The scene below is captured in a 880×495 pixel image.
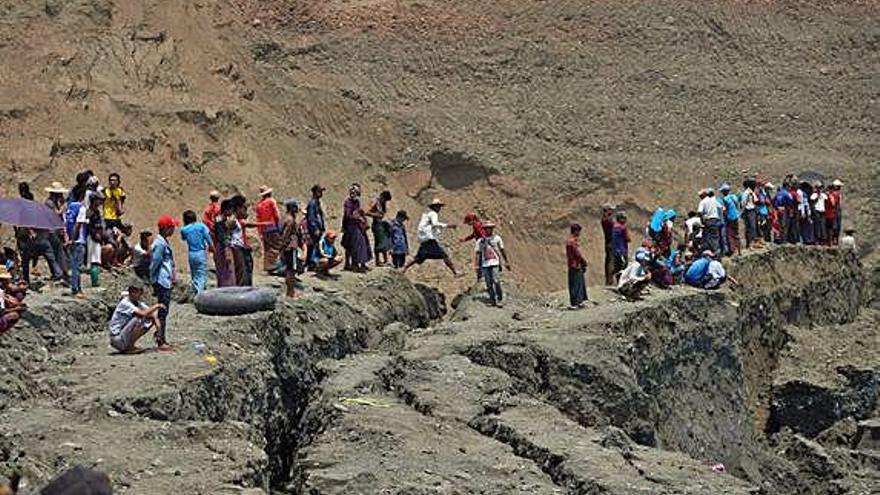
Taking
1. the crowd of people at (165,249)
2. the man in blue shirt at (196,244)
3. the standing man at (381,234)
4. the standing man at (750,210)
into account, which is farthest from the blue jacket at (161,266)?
the standing man at (750,210)

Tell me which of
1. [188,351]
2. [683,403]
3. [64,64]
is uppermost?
[64,64]

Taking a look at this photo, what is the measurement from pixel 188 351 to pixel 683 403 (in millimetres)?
8466

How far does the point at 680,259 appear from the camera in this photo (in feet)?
85.5

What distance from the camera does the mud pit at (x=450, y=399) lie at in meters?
14.1

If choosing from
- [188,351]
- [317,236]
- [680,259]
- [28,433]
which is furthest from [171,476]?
[680,259]

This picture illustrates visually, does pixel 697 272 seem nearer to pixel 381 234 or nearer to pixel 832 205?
pixel 381 234

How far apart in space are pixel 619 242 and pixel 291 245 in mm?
5930

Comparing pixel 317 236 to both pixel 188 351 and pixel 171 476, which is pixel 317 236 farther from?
pixel 171 476

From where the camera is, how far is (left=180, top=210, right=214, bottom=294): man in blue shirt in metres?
19.0

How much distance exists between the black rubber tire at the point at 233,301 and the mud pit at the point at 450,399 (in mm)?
200

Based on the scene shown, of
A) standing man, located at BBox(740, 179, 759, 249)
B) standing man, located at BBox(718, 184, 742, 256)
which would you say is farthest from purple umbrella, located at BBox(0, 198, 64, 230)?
standing man, located at BBox(740, 179, 759, 249)

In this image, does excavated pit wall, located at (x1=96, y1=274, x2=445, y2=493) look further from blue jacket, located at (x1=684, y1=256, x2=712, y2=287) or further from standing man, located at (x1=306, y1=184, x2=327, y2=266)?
blue jacket, located at (x1=684, y1=256, x2=712, y2=287)

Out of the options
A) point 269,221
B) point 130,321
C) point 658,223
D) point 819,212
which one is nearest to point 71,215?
point 269,221

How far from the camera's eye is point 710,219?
26.8 meters
